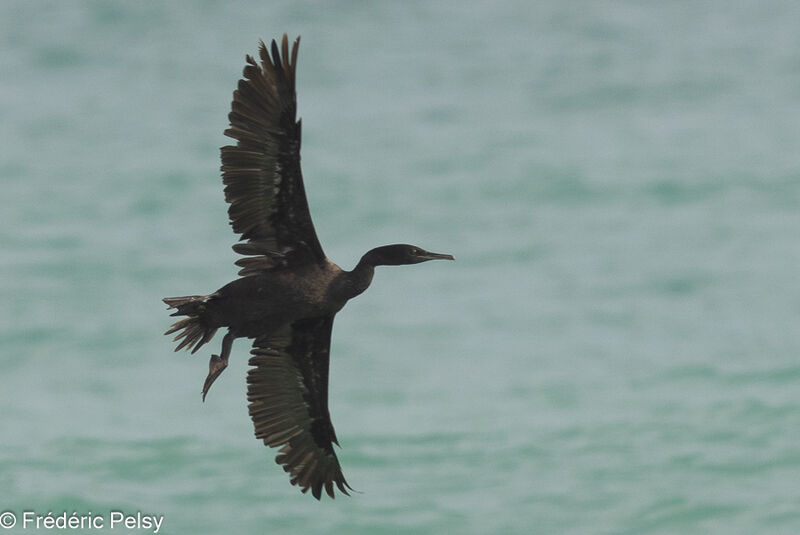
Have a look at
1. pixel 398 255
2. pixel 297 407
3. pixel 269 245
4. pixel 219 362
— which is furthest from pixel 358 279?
pixel 297 407

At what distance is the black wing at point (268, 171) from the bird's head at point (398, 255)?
43 centimetres

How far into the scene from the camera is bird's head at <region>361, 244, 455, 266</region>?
1281cm

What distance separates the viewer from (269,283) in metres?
12.6

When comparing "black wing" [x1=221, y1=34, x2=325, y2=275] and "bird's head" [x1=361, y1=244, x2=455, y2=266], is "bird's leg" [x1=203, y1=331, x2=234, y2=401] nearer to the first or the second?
"black wing" [x1=221, y1=34, x2=325, y2=275]

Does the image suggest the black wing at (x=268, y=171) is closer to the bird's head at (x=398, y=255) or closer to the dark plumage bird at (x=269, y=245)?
the dark plumage bird at (x=269, y=245)

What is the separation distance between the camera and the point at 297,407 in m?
14.1

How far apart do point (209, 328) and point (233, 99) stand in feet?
6.08

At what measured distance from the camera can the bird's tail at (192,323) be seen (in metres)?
12.6

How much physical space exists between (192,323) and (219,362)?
386 mm

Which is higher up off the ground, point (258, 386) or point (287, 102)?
point (287, 102)

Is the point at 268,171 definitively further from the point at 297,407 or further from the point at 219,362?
the point at 297,407

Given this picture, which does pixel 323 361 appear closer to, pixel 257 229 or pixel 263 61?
pixel 257 229

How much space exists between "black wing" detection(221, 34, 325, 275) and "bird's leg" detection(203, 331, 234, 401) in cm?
57

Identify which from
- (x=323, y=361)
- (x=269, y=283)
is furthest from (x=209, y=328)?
(x=323, y=361)
